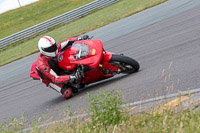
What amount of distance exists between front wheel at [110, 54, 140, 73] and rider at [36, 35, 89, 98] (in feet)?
2.52

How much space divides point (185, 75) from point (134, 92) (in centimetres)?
94

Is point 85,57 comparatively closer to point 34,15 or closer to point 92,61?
point 92,61

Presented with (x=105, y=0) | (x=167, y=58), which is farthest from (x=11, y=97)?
(x=105, y=0)

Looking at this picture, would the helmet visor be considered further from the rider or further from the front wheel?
the front wheel

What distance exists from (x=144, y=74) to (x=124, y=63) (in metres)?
0.48

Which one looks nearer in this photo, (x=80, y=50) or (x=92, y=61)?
(x=92, y=61)

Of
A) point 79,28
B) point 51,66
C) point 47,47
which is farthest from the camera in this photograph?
point 79,28

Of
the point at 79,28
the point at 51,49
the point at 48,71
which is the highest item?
the point at 51,49

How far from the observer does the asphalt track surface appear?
5934 millimetres

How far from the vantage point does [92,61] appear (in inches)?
281

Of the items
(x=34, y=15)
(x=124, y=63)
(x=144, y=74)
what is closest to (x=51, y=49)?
(x=124, y=63)

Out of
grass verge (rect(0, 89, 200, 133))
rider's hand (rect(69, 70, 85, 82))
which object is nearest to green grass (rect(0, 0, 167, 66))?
rider's hand (rect(69, 70, 85, 82))

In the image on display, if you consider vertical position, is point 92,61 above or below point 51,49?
below

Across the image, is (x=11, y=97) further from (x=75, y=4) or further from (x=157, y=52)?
(x=75, y=4)
